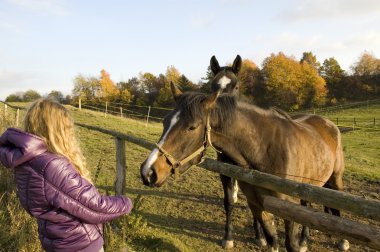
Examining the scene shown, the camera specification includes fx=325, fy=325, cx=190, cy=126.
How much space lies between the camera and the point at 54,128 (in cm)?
248

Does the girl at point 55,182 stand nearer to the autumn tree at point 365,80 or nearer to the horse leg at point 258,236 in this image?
the horse leg at point 258,236

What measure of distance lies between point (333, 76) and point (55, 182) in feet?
213

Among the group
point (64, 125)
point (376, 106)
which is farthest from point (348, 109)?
point (64, 125)

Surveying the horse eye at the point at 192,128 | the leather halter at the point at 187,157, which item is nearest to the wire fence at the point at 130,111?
the leather halter at the point at 187,157

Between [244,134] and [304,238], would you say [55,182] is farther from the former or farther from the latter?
[304,238]

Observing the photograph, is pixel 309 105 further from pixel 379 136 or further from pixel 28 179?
pixel 28 179

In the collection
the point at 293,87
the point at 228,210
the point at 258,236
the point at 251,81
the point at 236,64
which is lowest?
the point at 258,236

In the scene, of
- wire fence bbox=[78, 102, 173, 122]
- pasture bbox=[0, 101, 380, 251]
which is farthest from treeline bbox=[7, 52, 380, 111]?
pasture bbox=[0, 101, 380, 251]

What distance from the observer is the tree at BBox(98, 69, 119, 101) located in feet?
209

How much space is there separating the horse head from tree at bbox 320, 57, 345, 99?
189 feet

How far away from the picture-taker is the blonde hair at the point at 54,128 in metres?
2.45

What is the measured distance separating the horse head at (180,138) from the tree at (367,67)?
65773mm

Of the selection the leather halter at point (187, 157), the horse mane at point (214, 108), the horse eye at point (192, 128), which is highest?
the horse mane at point (214, 108)

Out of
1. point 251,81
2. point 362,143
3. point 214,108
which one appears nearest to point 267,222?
point 214,108
